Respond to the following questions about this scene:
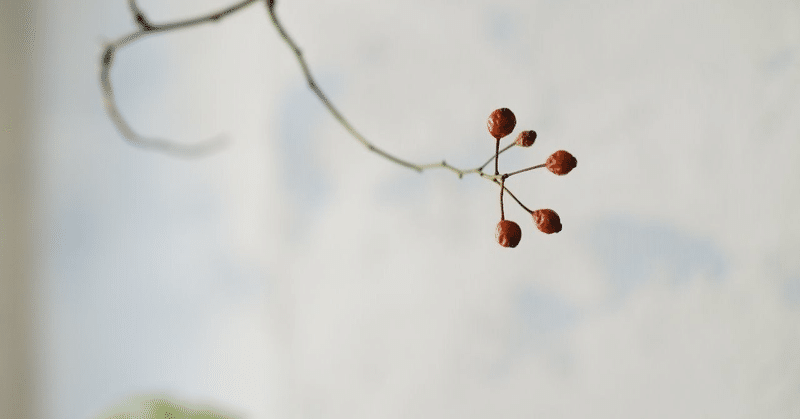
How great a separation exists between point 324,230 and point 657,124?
0.60 m

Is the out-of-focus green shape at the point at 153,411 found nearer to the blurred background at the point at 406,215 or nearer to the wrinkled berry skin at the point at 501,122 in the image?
the blurred background at the point at 406,215

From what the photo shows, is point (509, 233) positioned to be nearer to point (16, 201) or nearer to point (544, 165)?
point (544, 165)

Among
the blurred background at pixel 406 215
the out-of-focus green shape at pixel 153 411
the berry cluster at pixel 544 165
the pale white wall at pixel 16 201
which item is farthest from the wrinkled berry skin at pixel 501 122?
the pale white wall at pixel 16 201

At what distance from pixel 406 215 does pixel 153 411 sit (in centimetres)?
50

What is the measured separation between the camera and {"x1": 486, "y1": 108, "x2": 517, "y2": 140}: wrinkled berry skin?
0.54 meters

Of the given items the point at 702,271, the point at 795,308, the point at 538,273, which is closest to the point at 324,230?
the point at 538,273

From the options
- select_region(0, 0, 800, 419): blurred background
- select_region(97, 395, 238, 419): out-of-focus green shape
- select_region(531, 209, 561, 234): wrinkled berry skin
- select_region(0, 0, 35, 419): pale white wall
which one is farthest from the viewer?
select_region(0, 0, 35, 419): pale white wall

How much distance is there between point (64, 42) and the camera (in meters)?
1.44

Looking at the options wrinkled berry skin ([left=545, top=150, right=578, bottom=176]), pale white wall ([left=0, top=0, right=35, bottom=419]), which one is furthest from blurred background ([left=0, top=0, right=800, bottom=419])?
wrinkled berry skin ([left=545, top=150, right=578, bottom=176])

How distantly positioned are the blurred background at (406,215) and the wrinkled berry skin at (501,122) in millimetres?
370

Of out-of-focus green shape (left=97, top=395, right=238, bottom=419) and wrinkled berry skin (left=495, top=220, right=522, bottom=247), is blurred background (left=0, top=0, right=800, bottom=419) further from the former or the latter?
wrinkled berry skin (left=495, top=220, right=522, bottom=247)

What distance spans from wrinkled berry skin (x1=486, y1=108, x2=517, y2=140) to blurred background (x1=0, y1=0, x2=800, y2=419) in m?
0.37

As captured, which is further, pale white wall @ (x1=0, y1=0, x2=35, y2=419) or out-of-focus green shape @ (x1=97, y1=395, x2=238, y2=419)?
pale white wall @ (x1=0, y1=0, x2=35, y2=419)

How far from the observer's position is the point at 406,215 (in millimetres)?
1054
